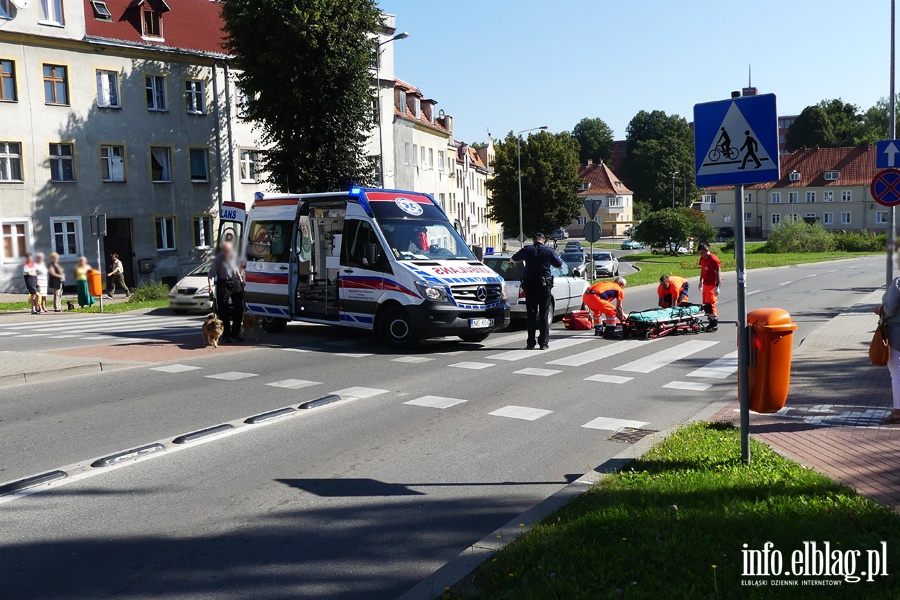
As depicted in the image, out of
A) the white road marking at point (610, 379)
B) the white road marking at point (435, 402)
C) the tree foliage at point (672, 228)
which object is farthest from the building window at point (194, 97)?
the tree foliage at point (672, 228)

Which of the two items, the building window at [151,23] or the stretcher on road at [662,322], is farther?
the building window at [151,23]

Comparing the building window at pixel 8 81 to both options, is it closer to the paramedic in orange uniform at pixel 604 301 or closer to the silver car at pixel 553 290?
the silver car at pixel 553 290

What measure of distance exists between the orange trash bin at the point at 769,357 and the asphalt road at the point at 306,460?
1553 millimetres

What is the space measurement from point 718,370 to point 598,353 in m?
2.24

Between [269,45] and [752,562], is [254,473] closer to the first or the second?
[752,562]

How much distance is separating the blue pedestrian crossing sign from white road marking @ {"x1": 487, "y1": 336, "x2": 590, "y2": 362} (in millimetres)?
7247

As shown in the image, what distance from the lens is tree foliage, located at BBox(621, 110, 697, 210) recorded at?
112 metres

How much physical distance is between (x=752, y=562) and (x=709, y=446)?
253 cm

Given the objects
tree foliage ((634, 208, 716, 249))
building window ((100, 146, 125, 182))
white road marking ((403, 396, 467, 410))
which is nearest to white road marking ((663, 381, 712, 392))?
white road marking ((403, 396, 467, 410))

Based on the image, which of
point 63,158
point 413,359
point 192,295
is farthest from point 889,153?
point 63,158

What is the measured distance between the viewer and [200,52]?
37750 millimetres

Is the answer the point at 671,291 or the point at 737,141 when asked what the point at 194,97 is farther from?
the point at 737,141

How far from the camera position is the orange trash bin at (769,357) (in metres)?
6.21

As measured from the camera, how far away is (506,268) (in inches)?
Answer: 738
